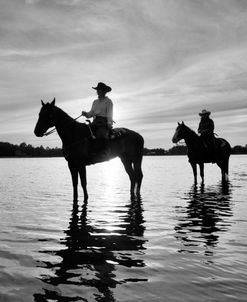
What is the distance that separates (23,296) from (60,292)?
395mm

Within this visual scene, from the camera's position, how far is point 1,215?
9.23 meters

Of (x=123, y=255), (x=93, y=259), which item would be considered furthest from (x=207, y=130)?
(x=93, y=259)

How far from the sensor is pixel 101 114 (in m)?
12.9

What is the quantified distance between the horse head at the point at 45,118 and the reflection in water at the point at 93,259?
491 centimetres

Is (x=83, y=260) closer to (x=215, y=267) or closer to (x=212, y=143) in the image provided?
(x=215, y=267)

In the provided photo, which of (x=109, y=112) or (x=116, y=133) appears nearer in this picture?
(x=109, y=112)

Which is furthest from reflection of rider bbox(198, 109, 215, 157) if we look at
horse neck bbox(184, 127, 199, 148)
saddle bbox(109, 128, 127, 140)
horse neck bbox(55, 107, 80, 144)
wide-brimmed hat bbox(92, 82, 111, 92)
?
horse neck bbox(55, 107, 80, 144)

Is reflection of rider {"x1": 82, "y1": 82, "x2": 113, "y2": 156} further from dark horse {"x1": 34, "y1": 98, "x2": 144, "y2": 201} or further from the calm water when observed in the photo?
the calm water

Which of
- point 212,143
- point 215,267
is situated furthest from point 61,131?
point 212,143

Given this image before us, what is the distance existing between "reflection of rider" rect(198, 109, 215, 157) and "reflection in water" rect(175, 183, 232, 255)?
764cm

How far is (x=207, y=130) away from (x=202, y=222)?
12477 millimetres

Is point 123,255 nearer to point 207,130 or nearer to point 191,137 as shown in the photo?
point 191,137

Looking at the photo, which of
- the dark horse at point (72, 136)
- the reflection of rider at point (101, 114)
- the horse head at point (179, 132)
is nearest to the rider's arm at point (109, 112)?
the reflection of rider at point (101, 114)

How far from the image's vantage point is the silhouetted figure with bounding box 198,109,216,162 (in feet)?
65.9
